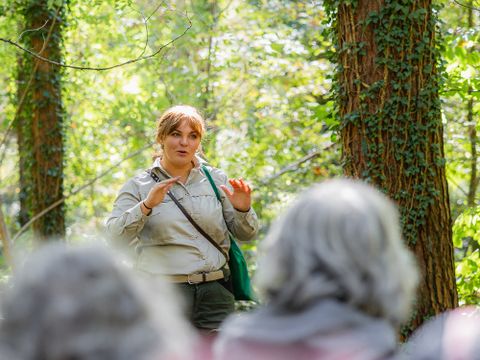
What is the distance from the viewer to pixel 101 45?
13.2 meters

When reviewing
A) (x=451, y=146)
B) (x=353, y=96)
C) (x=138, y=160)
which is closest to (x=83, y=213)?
(x=138, y=160)

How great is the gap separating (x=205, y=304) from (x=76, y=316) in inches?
122

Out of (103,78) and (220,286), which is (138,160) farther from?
(220,286)

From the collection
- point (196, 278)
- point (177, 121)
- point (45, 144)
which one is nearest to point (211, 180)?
point (177, 121)

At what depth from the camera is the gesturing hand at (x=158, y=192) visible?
449cm

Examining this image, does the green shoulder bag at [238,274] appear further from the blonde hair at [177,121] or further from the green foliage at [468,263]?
the green foliage at [468,263]

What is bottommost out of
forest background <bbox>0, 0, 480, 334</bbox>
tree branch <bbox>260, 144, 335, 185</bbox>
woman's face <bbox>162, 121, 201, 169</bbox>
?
woman's face <bbox>162, 121, 201, 169</bbox>

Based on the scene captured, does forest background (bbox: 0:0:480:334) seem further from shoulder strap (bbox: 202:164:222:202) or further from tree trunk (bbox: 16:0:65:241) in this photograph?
shoulder strap (bbox: 202:164:222:202)

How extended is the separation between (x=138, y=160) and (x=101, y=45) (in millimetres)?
2733

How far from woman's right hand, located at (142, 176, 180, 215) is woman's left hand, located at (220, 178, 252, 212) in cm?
39

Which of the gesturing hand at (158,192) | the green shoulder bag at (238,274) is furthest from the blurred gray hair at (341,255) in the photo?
the green shoulder bag at (238,274)

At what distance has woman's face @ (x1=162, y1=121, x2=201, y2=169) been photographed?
15.9ft

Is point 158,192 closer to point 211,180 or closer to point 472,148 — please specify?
point 211,180

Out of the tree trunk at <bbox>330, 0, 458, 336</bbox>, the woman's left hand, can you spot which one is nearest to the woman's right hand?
the woman's left hand
